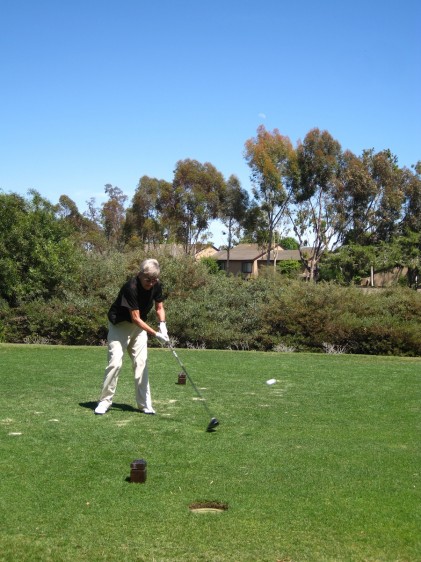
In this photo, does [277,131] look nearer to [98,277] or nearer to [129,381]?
[98,277]

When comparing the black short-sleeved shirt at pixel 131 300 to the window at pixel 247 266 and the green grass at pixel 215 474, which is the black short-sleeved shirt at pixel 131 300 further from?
the window at pixel 247 266

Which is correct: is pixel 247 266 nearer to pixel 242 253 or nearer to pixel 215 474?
pixel 242 253

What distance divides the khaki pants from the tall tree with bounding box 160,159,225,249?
41.6 m

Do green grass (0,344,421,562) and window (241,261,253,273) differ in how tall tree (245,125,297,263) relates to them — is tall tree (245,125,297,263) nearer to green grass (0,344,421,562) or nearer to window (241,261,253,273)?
window (241,261,253,273)

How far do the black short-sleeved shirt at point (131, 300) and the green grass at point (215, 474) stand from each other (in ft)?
4.20

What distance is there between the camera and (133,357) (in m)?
8.72

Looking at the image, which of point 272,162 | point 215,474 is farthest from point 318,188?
point 215,474

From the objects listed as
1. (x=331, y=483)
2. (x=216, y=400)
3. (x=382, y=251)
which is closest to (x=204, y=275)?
(x=216, y=400)

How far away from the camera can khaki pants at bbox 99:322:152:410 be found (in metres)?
8.51

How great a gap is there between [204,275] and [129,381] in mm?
10681

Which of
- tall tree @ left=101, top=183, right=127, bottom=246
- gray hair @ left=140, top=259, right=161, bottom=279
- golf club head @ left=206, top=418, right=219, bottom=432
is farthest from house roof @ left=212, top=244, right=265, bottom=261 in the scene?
golf club head @ left=206, top=418, right=219, bottom=432

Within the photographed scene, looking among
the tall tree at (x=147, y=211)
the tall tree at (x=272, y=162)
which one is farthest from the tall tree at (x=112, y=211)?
the tall tree at (x=272, y=162)

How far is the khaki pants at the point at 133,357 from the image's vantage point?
851 cm

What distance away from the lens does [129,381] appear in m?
11.4
